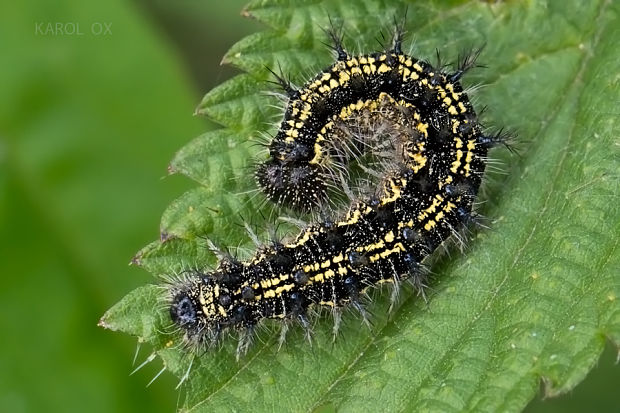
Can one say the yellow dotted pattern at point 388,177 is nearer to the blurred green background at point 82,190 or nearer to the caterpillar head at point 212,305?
the caterpillar head at point 212,305

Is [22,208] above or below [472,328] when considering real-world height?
above

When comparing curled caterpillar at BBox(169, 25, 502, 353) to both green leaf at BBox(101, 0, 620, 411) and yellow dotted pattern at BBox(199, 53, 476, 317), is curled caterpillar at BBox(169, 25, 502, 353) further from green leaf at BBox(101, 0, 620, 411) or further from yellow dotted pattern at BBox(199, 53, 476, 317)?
green leaf at BBox(101, 0, 620, 411)

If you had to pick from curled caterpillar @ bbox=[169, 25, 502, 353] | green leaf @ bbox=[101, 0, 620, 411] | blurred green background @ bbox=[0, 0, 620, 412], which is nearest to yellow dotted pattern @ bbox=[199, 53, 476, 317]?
curled caterpillar @ bbox=[169, 25, 502, 353]

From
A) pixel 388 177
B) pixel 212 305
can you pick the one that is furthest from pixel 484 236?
pixel 212 305

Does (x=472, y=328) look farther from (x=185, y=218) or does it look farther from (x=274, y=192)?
(x=185, y=218)

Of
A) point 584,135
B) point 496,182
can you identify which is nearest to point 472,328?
point 496,182

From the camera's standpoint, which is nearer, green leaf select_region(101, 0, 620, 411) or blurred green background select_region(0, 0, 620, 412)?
green leaf select_region(101, 0, 620, 411)
